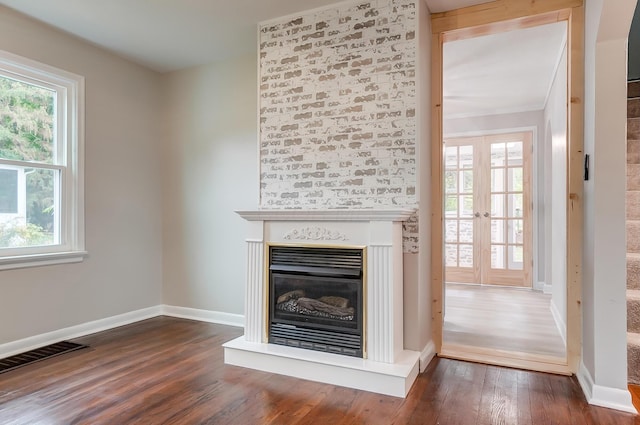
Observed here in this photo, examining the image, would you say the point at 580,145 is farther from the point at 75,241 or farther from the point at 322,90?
the point at 75,241

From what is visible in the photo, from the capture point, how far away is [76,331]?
11.4 ft

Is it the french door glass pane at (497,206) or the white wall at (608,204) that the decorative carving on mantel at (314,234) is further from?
the french door glass pane at (497,206)

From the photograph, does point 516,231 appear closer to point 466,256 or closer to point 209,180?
point 466,256

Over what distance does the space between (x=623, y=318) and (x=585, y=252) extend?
48 cm

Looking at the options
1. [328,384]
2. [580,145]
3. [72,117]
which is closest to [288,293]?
[328,384]

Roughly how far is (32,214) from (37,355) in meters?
1.14

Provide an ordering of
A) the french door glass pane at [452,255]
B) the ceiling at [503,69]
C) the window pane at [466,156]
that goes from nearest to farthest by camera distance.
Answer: the ceiling at [503,69] → the window pane at [466,156] → the french door glass pane at [452,255]

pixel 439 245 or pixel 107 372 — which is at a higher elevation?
pixel 439 245

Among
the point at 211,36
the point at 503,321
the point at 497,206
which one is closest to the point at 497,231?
the point at 497,206

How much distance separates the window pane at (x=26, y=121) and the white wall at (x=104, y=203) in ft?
0.90

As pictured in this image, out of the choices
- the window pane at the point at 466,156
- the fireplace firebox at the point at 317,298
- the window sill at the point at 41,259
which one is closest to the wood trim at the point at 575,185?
the fireplace firebox at the point at 317,298

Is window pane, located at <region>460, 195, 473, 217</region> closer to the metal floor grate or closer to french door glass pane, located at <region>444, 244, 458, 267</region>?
french door glass pane, located at <region>444, 244, 458, 267</region>

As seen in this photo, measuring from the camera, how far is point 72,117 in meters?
3.51

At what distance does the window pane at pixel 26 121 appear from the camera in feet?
10.1
